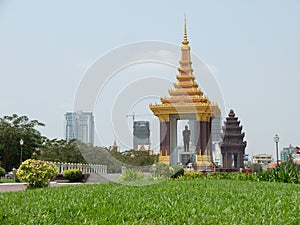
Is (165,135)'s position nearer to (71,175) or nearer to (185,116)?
(185,116)

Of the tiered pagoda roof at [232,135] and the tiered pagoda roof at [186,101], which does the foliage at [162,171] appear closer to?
the tiered pagoda roof at [186,101]

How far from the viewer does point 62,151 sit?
40.7 meters

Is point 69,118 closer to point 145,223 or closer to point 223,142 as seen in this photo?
point 145,223

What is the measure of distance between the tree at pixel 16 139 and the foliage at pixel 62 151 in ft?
7.01

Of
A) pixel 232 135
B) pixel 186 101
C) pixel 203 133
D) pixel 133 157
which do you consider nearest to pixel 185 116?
pixel 186 101

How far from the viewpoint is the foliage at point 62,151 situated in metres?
39.6

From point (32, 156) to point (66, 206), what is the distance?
31.6 m

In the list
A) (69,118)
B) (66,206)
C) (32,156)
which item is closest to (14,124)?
(32,156)

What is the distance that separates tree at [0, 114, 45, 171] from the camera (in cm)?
3538

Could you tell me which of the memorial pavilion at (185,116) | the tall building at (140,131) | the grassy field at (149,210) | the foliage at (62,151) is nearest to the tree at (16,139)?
the foliage at (62,151)

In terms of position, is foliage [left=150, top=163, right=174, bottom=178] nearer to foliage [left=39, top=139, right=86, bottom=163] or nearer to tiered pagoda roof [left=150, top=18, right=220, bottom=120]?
tiered pagoda roof [left=150, top=18, right=220, bottom=120]

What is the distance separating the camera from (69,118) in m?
19.4

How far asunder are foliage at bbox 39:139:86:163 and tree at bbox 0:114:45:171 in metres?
2.14

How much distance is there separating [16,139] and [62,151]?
589 cm
